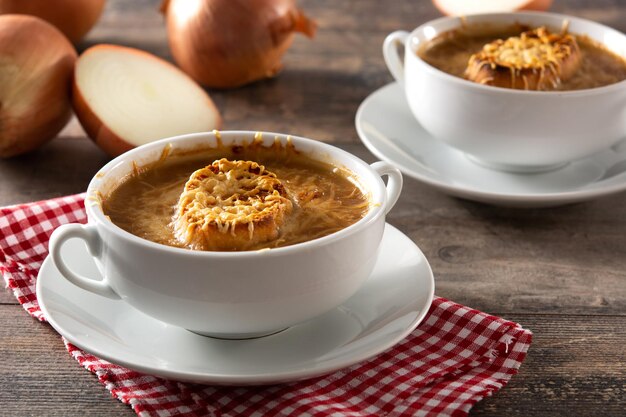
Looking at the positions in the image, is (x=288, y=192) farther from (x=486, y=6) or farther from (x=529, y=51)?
(x=486, y=6)

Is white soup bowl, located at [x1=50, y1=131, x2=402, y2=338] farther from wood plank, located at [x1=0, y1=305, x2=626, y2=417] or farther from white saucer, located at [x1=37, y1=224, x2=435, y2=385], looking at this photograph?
wood plank, located at [x1=0, y1=305, x2=626, y2=417]

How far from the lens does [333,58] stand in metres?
2.80

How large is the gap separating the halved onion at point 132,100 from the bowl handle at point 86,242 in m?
0.78

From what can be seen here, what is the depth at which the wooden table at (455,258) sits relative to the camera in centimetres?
133

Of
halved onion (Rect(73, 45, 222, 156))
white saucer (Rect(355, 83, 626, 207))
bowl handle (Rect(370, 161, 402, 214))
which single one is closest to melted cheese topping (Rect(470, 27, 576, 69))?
white saucer (Rect(355, 83, 626, 207))

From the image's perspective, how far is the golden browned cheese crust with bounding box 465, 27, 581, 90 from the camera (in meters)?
1.87

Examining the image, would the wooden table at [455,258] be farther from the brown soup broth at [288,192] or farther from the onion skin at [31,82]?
the brown soup broth at [288,192]

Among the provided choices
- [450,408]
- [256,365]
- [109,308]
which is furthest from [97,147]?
[450,408]

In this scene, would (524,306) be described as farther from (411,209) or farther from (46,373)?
(46,373)

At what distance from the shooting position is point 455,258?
1734 millimetres

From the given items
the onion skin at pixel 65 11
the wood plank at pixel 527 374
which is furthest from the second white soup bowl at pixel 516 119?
the onion skin at pixel 65 11

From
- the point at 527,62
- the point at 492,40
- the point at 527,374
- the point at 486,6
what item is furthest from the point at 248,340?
the point at 486,6

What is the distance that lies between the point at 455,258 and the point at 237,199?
21.8 inches

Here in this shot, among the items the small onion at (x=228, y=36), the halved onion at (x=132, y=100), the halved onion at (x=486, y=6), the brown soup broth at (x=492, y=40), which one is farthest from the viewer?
the halved onion at (x=486, y=6)
